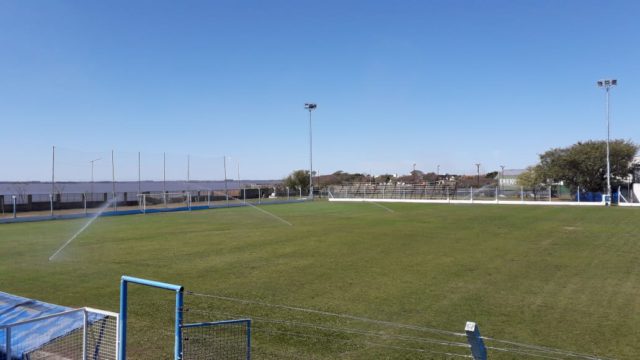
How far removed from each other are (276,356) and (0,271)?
35.1 ft

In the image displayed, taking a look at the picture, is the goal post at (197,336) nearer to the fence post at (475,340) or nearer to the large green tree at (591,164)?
the fence post at (475,340)

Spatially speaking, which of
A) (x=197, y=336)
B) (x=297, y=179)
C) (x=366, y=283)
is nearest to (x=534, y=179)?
(x=297, y=179)

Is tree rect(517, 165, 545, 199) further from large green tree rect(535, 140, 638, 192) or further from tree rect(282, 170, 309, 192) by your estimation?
tree rect(282, 170, 309, 192)

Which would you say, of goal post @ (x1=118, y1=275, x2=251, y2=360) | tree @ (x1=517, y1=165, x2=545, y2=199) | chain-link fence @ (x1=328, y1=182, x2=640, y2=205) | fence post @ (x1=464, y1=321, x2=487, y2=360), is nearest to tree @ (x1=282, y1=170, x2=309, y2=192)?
chain-link fence @ (x1=328, y1=182, x2=640, y2=205)

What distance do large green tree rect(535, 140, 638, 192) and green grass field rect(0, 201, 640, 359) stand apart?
34.7 meters

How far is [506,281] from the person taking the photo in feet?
38.8

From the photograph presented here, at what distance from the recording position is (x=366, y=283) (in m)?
11.7

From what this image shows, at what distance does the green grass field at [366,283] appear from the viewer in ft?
24.9

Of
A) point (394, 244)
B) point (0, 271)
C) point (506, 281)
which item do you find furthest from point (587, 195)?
point (0, 271)

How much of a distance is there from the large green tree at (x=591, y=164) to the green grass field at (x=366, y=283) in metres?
34.7

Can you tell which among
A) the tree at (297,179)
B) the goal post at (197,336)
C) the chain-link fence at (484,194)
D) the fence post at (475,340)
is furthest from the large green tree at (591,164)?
the fence post at (475,340)

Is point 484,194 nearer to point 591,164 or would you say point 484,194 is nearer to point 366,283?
point 591,164

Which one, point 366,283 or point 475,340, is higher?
point 475,340

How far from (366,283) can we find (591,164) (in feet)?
167
